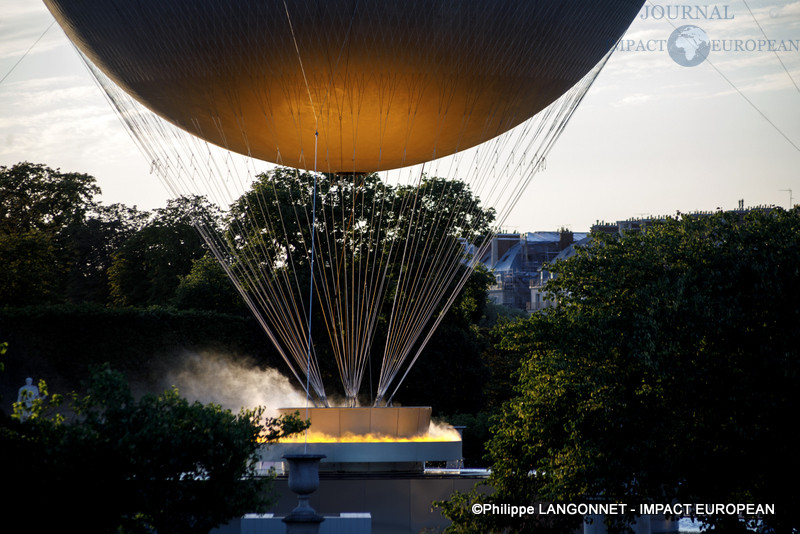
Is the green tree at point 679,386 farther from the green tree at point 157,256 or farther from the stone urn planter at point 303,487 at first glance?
the green tree at point 157,256

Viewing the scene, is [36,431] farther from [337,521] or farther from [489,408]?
[489,408]

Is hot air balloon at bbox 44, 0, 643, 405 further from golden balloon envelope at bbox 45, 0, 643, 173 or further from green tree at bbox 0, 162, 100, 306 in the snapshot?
green tree at bbox 0, 162, 100, 306

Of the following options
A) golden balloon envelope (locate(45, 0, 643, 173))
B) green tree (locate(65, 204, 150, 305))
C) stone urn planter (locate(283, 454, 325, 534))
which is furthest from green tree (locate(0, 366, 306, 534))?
green tree (locate(65, 204, 150, 305))

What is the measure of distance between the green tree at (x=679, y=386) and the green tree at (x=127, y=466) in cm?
637

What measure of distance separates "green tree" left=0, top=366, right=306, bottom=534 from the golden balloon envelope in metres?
5.94

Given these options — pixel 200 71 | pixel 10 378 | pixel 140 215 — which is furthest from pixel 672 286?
pixel 140 215

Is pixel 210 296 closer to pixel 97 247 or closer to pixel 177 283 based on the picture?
pixel 177 283

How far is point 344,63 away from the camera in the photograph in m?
15.2

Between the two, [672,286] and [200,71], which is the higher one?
[200,71]

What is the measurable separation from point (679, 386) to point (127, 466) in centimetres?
907

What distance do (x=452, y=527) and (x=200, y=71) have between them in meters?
9.23

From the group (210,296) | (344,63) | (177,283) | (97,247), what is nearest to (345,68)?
(344,63)

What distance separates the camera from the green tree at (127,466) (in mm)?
10945

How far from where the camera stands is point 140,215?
63.0m
